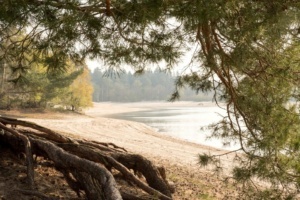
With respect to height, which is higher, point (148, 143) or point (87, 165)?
point (87, 165)

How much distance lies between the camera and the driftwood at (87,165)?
130 inches

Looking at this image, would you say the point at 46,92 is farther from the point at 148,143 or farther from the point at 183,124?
the point at 183,124

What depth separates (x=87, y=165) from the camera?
11.2 feet

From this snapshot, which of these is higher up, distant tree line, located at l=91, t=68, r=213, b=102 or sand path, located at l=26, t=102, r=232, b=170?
distant tree line, located at l=91, t=68, r=213, b=102

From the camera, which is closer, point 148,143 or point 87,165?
point 87,165

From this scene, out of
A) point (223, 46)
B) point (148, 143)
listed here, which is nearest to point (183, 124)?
point (148, 143)

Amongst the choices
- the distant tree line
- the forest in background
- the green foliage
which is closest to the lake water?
the green foliage

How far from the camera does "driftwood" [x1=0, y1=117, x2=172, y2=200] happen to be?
10.8 feet

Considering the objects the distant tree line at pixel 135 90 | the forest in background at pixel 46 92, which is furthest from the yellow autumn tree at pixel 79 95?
the distant tree line at pixel 135 90

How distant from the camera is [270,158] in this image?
4203 millimetres

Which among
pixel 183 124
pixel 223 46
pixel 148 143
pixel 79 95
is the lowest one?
pixel 183 124

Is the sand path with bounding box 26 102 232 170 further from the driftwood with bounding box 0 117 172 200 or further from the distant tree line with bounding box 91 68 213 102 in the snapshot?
the distant tree line with bounding box 91 68 213 102

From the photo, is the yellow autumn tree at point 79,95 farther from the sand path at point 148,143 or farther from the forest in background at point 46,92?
the sand path at point 148,143

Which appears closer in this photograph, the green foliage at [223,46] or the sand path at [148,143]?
the green foliage at [223,46]
